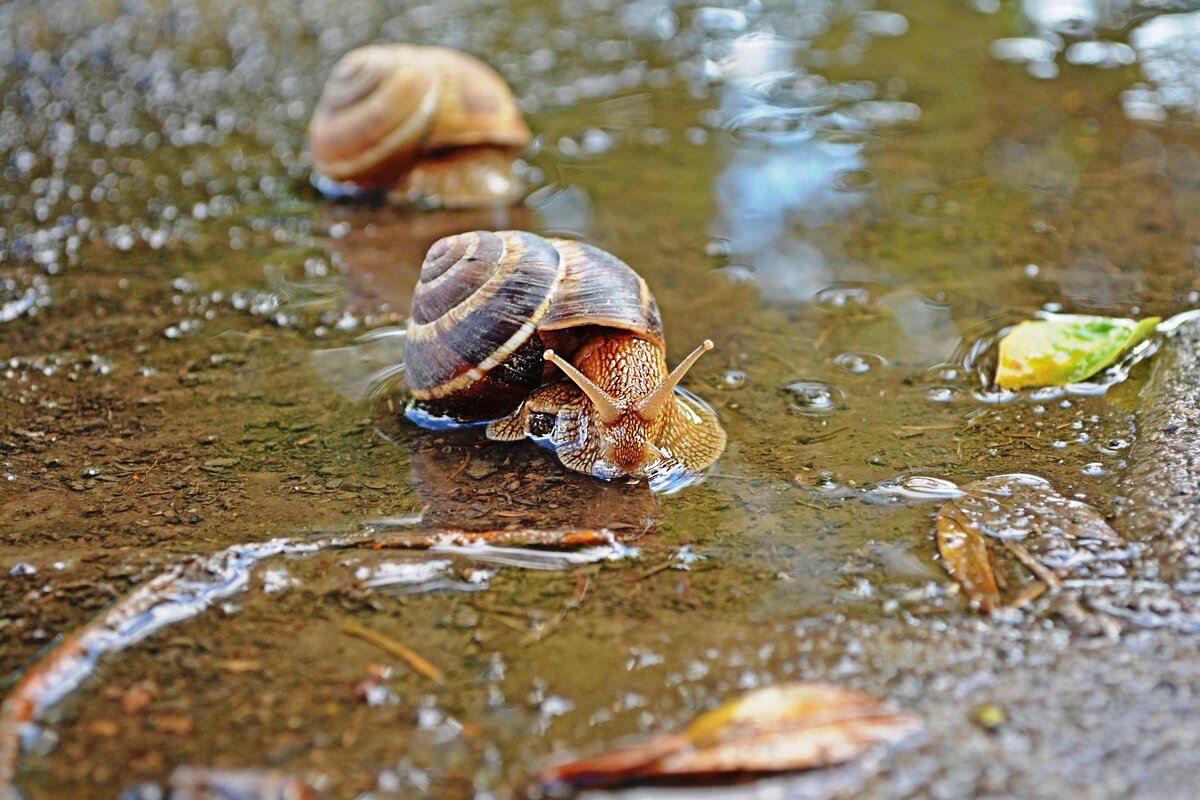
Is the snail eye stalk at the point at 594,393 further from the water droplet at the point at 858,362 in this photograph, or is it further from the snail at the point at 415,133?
the snail at the point at 415,133

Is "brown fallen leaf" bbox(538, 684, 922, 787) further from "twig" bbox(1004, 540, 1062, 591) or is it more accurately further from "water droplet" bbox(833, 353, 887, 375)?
"water droplet" bbox(833, 353, 887, 375)

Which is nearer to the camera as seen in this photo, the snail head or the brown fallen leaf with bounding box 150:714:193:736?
the brown fallen leaf with bounding box 150:714:193:736

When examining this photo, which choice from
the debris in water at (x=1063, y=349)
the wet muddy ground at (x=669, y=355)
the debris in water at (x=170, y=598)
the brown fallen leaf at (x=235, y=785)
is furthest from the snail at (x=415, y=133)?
the brown fallen leaf at (x=235, y=785)

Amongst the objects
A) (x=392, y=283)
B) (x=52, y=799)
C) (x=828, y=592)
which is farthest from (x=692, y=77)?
(x=52, y=799)

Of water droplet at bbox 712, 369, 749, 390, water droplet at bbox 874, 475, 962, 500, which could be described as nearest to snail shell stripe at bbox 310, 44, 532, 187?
water droplet at bbox 712, 369, 749, 390

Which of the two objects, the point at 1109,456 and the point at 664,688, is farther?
A: the point at 1109,456

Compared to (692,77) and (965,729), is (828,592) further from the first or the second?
(692,77)

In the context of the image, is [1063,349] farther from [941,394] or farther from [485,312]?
[485,312]
